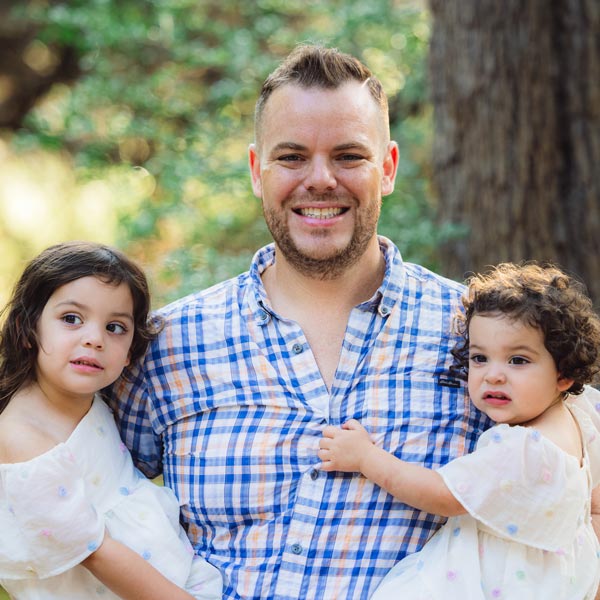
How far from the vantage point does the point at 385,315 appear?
2.37 m

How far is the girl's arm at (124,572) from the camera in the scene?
204 cm

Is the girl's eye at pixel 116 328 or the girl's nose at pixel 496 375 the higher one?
the girl's nose at pixel 496 375

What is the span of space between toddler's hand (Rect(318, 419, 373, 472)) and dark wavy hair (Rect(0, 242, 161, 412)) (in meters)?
0.60

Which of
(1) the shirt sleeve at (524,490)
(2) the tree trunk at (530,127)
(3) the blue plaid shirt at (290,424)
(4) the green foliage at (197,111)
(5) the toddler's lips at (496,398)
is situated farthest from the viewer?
(4) the green foliage at (197,111)

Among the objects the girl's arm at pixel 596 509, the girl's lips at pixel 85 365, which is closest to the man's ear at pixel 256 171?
the girl's lips at pixel 85 365

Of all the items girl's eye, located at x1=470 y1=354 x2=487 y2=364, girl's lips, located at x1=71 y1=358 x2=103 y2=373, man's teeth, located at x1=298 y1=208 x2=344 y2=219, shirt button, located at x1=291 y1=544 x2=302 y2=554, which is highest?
man's teeth, located at x1=298 y1=208 x2=344 y2=219

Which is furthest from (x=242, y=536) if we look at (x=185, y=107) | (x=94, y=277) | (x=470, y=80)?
(x=185, y=107)

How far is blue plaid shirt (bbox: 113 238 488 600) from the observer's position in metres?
2.19

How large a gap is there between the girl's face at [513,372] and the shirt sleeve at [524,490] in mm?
82

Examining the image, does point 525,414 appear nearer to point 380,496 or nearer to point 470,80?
point 380,496

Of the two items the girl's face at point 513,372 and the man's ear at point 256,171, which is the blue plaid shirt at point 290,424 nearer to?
the girl's face at point 513,372

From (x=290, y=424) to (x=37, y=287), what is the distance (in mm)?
700

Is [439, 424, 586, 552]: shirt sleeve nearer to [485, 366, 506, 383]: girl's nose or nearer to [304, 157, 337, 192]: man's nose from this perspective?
[485, 366, 506, 383]: girl's nose

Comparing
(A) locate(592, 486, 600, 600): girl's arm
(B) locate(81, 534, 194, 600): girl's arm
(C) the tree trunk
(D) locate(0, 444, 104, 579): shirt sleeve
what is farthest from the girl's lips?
(C) the tree trunk
